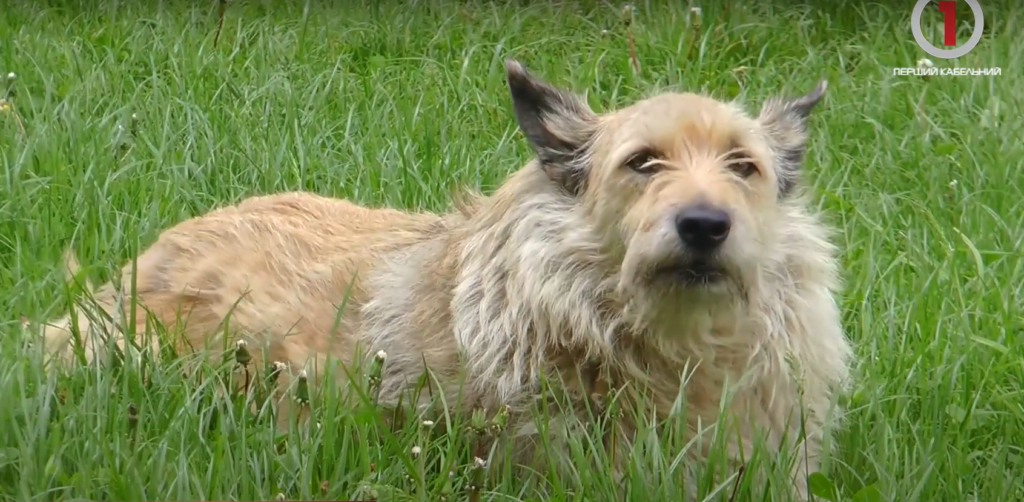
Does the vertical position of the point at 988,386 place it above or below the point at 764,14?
below

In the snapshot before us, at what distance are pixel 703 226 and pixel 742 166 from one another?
0.45 metres

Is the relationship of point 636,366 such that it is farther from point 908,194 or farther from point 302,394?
point 908,194

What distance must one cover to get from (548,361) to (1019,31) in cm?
533

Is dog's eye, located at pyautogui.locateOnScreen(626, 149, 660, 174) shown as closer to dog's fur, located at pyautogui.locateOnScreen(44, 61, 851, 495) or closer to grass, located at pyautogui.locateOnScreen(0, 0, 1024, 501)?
dog's fur, located at pyautogui.locateOnScreen(44, 61, 851, 495)

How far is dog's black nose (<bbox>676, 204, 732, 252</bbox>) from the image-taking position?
3029mm

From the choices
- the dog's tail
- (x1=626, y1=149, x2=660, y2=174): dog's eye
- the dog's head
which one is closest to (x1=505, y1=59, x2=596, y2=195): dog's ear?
the dog's head

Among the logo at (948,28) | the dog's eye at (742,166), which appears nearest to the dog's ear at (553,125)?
the dog's eye at (742,166)

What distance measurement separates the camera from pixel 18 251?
4574 millimetres

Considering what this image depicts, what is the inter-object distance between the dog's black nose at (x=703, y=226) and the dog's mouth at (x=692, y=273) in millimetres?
62

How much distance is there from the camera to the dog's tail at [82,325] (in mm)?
3531

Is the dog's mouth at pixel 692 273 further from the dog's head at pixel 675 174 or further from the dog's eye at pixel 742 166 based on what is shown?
the dog's eye at pixel 742 166

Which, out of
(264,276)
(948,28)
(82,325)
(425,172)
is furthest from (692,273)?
(948,28)

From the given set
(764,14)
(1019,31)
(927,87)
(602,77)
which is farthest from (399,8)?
(1019,31)

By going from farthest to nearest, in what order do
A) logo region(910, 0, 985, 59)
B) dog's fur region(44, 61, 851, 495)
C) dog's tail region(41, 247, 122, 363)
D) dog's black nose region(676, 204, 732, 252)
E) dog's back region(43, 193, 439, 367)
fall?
logo region(910, 0, 985, 59) < dog's back region(43, 193, 439, 367) < dog's tail region(41, 247, 122, 363) < dog's fur region(44, 61, 851, 495) < dog's black nose region(676, 204, 732, 252)
